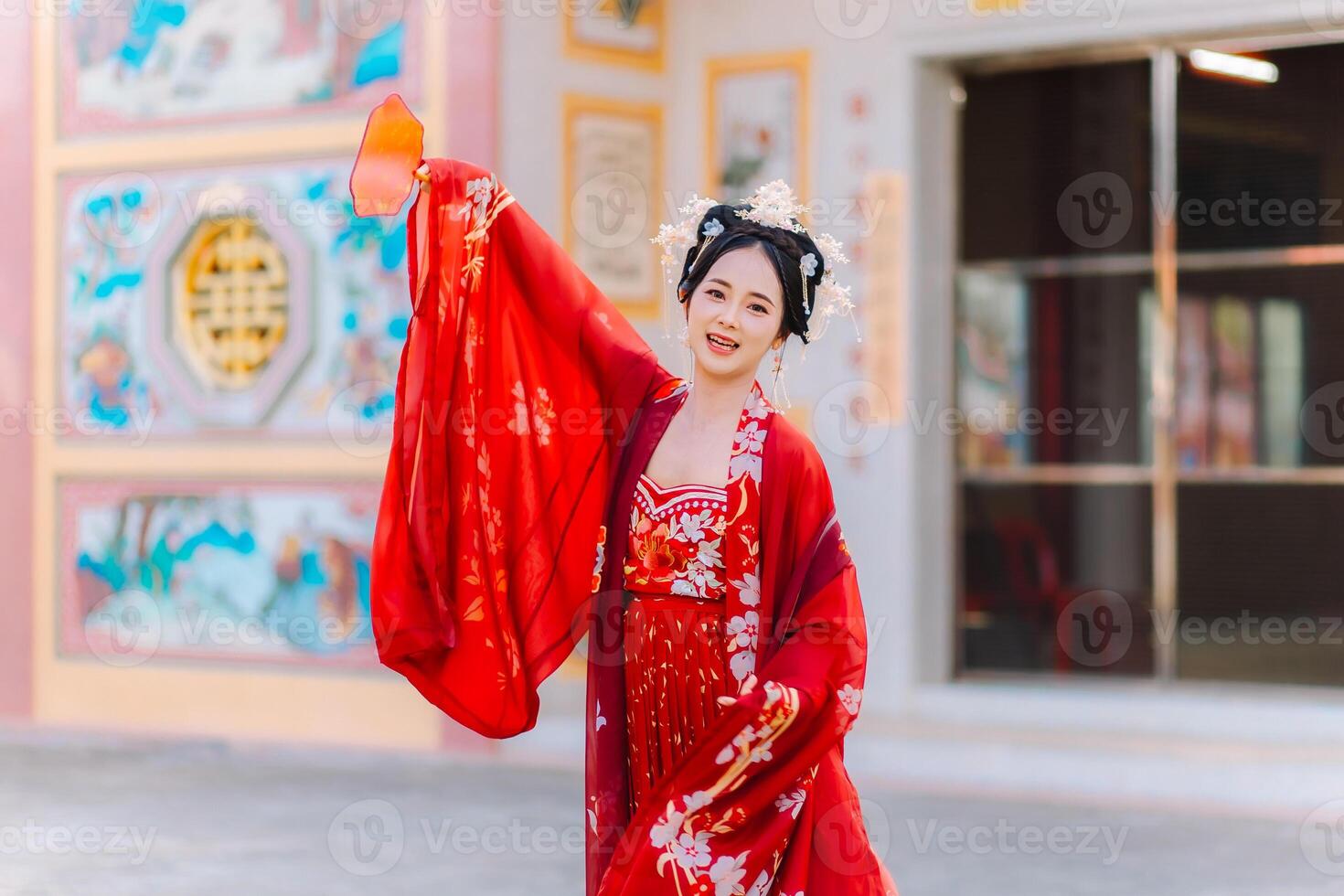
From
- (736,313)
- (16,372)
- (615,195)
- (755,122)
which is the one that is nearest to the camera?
(736,313)

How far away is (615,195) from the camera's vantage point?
22.8 ft

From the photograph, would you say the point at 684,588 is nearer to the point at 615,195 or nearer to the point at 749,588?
the point at 749,588

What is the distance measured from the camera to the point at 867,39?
6.87 metres

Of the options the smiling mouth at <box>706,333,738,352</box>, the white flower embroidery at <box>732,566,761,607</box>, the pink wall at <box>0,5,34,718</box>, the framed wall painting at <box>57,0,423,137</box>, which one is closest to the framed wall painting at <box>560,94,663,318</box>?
the framed wall painting at <box>57,0,423,137</box>

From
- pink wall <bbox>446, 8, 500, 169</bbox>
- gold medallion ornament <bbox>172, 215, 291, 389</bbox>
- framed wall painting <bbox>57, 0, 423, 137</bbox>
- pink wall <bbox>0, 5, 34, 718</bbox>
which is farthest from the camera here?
pink wall <bbox>0, 5, 34, 718</bbox>

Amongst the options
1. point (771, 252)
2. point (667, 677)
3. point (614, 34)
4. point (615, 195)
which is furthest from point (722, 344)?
point (614, 34)

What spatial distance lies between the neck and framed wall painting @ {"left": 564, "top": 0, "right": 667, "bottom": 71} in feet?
13.8

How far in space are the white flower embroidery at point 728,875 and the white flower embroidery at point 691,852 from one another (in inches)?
0.6

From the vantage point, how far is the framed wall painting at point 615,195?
22.2 feet

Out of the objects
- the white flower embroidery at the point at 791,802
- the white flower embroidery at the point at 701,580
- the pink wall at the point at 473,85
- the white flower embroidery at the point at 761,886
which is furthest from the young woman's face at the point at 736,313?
the pink wall at the point at 473,85

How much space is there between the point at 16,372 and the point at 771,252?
5392 millimetres

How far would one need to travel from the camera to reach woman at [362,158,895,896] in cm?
264

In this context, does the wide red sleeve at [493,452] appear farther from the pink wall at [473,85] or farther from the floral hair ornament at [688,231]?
the pink wall at [473,85]

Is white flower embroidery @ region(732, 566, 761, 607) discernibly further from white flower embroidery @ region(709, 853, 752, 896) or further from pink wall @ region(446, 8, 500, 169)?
pink wall @ region(446, 8, 500, 169)
